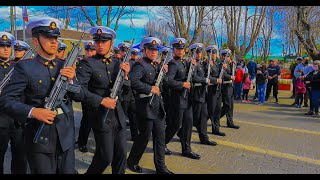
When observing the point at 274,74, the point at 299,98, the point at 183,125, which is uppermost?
the point at 274,74

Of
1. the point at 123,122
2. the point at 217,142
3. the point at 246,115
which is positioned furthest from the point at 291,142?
the point at 123,122

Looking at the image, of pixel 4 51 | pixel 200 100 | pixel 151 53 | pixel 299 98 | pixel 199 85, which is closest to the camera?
pixel 4 51

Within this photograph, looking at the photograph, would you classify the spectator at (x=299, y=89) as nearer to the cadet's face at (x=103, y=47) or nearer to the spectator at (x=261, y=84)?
the spectator at (x=261, y=84)

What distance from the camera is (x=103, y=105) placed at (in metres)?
3.66

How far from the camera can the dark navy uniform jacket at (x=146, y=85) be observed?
4.56 meters

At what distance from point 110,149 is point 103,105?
561mm

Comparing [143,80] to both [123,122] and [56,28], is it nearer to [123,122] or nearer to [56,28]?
[123,122]

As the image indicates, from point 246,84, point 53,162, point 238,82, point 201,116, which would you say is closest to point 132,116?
point 201,116

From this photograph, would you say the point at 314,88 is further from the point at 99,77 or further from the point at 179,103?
the point at 99,77

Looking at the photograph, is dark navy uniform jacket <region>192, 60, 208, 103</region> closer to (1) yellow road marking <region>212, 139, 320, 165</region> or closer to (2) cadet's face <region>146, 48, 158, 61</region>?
(1) yellow road marking <region>212, 139, 320, 165</region>

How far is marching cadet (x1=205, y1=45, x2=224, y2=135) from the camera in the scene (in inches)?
270

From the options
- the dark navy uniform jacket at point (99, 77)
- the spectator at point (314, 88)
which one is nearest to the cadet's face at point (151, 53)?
the dark navy uniform jacket at point (99, 77)

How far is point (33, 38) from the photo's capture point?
3.03 meters
